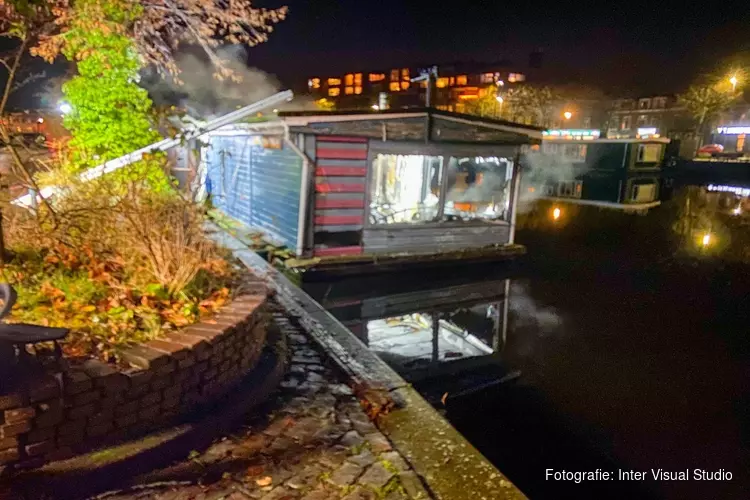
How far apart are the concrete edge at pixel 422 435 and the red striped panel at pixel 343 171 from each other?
5452mm

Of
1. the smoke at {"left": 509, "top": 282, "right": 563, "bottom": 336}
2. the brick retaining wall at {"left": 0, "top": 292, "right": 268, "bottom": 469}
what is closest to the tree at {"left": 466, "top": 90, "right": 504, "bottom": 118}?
the smoke at {"left": 509, "top": 282, "right": 563, "bottom": 336}

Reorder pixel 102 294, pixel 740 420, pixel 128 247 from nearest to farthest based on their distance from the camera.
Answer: pixel 102 294 < pixel 128 247 < pixel 740 420

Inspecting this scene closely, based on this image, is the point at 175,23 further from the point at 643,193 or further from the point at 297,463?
the point at 643,193

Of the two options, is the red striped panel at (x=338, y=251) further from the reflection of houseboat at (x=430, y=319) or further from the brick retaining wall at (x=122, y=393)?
the brick retaining wall at (x=122, y=393)

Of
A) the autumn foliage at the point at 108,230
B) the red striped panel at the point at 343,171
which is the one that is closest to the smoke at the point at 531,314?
the red striped panel at the point at 343,171

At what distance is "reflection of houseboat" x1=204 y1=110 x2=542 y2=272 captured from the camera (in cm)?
1154

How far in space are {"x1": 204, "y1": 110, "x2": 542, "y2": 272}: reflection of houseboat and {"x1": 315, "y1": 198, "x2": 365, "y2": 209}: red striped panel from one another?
0.02m

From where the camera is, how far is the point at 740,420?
6.24 metres

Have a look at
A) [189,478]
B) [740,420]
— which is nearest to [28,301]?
[189,478]

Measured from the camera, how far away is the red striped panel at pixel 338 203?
11.7m

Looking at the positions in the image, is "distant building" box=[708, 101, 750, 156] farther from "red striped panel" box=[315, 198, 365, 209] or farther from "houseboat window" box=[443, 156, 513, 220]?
"red striped panel" box=[315, 198, 365, 209]

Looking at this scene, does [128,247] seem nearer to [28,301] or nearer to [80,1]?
[28,301]

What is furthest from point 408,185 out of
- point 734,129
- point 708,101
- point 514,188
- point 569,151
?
point 734,129

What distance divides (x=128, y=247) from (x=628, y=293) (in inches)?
417
